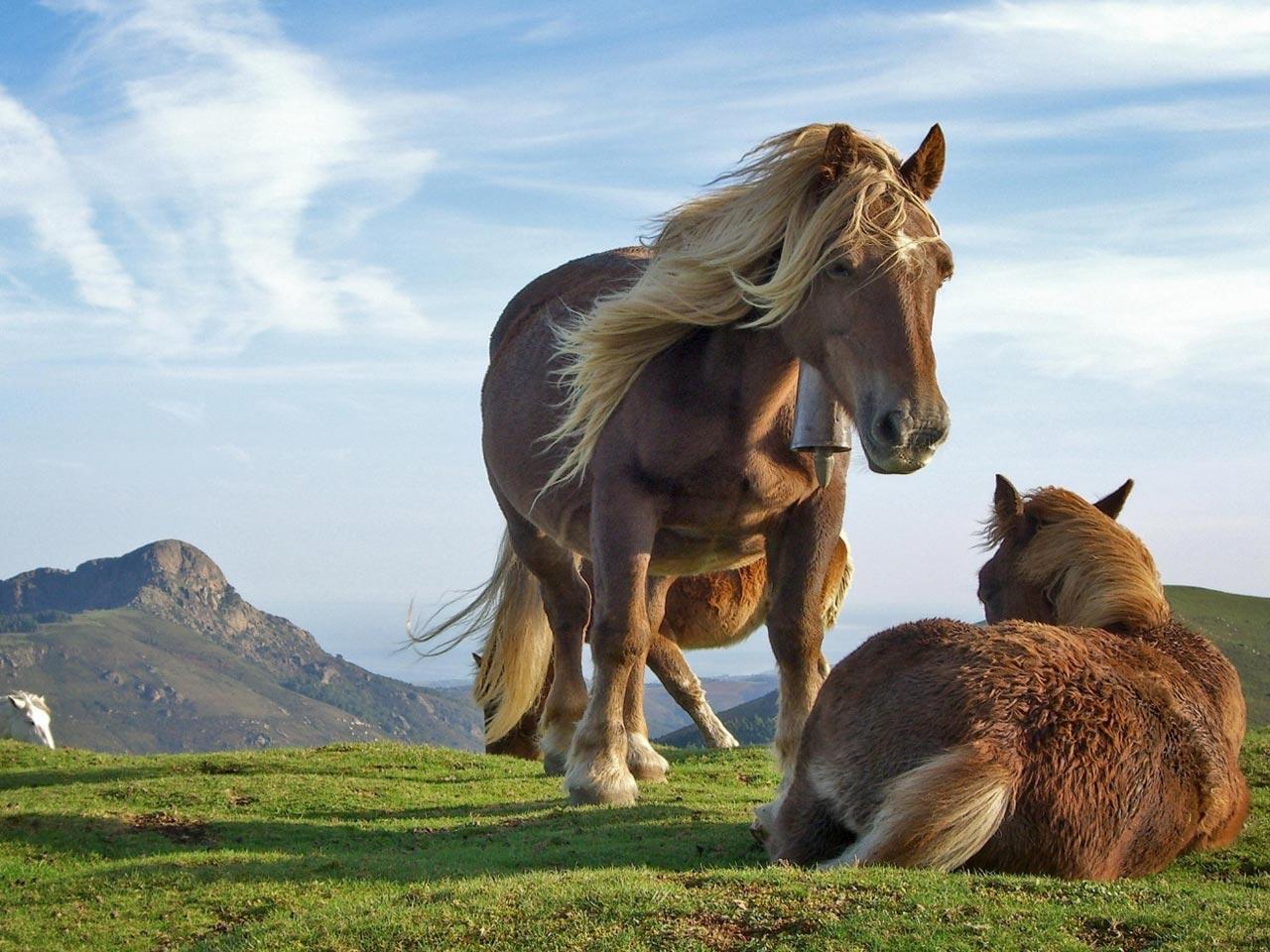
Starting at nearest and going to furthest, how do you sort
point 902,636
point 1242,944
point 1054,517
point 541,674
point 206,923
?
1. point 1242,944
2. point 902,636
3. point 206,923
4. point 1054,517
5. point 541,674

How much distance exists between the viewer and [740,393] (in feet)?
26.1

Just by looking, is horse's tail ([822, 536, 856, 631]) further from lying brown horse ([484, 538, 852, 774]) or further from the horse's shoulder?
the horse's shoulder

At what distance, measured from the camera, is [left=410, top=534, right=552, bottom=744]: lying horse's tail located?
12836 mm

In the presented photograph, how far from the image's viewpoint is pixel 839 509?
845 centimetres

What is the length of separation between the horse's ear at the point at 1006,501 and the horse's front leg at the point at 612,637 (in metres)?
2.03

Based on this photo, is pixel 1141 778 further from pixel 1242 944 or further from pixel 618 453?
pixel 618 453

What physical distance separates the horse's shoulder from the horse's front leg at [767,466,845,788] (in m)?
2.13

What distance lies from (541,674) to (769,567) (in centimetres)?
507

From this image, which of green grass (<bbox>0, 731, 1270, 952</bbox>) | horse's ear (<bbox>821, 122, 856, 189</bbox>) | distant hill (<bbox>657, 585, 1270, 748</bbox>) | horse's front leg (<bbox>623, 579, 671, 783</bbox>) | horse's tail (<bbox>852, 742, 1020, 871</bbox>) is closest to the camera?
green grass (<bbox>0, 731, 1270, 952</bbox>)

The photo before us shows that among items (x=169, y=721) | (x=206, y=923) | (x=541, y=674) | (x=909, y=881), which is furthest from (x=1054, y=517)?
(x=169, y=721)

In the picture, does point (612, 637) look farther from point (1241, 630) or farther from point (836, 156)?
point (1241, 630)

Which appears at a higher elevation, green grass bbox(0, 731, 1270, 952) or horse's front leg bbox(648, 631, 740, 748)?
horse's front leg bbox(648, 631, 740, 748)

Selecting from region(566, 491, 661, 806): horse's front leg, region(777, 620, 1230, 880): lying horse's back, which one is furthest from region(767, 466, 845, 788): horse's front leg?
region(777, 620, 1230, 880): lying horse's back

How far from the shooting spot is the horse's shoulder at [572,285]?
9914mm
